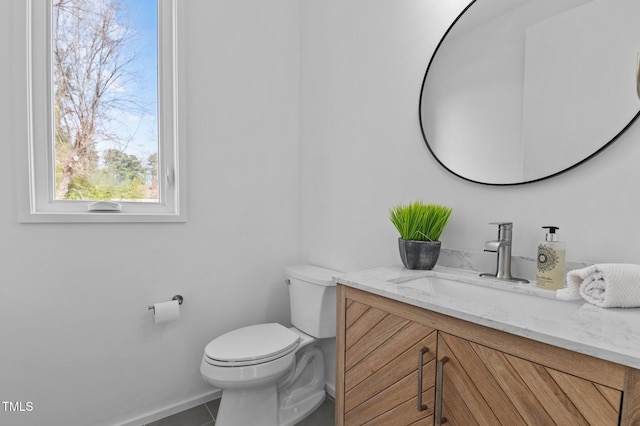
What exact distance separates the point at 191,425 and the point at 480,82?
2.06 meters

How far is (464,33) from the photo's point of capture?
1.23m

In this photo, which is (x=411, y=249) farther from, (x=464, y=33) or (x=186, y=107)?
(x=186, y=107)

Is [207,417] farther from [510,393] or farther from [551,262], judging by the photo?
[551,262]

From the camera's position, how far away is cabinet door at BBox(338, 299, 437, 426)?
854 millimetres

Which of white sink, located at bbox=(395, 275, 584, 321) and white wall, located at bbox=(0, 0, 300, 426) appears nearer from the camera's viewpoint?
white sink, located at bbox=(395, 275, 584, 321)

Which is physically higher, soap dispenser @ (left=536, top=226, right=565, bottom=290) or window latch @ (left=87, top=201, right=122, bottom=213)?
window latch @ (left=87, top=201, right=122, bottom=213)

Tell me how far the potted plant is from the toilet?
53 cm

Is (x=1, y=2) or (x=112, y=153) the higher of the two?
(x=1, y=2)

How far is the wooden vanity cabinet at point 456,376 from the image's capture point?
0.57 meters

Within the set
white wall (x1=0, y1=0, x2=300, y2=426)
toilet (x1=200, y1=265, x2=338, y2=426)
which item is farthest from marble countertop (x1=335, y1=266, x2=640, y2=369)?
white wall (x1=0, y1=0, x2=300, y2=426)

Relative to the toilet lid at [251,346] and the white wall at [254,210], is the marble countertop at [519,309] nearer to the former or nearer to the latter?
the white wall at [254,210]

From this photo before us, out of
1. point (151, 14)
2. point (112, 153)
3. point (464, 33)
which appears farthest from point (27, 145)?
point (464, 33)

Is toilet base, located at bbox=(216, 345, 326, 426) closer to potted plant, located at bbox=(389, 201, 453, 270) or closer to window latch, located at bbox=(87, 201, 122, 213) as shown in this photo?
potted plant, located at bbox=(389, 201, 453, 270)

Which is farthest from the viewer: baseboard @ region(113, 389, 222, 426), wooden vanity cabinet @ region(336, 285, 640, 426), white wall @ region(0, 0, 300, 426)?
baseboard @ region(113, 389, 222, 426)
